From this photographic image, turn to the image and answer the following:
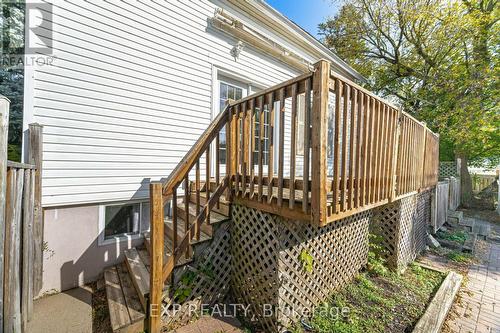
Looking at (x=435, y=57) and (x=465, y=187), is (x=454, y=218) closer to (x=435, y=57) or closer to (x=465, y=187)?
(x=465, y=187)

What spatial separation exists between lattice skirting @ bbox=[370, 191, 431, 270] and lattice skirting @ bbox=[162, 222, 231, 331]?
9.10ft

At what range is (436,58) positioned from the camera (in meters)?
9.08

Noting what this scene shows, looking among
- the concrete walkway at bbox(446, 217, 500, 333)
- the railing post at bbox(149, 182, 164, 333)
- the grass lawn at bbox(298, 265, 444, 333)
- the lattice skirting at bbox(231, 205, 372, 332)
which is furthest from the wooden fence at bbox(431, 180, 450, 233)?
the railing post at bbox(149, 182, 164, 333)

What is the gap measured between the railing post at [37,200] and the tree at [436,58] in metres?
11.0

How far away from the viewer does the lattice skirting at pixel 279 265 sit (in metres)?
2.30

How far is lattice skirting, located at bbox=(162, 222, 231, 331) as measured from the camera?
92.4 inches

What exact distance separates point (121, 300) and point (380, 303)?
3.11 meters

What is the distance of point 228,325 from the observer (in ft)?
7.86

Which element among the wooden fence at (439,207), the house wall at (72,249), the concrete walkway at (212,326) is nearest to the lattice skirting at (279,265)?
the concrete walkway at (212,326)

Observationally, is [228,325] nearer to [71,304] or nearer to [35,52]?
[71,304]

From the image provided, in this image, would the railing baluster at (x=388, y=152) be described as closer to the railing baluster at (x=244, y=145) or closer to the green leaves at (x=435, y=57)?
the railing baluster at (x=244, y=145)

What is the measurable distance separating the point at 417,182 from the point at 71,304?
5.70 m

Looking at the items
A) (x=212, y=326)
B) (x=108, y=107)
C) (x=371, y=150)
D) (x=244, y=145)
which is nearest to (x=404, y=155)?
(x=371, y=150)

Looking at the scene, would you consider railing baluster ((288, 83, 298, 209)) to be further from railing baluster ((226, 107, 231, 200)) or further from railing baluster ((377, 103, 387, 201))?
railing baluster ((377, 103, 387, 201))
